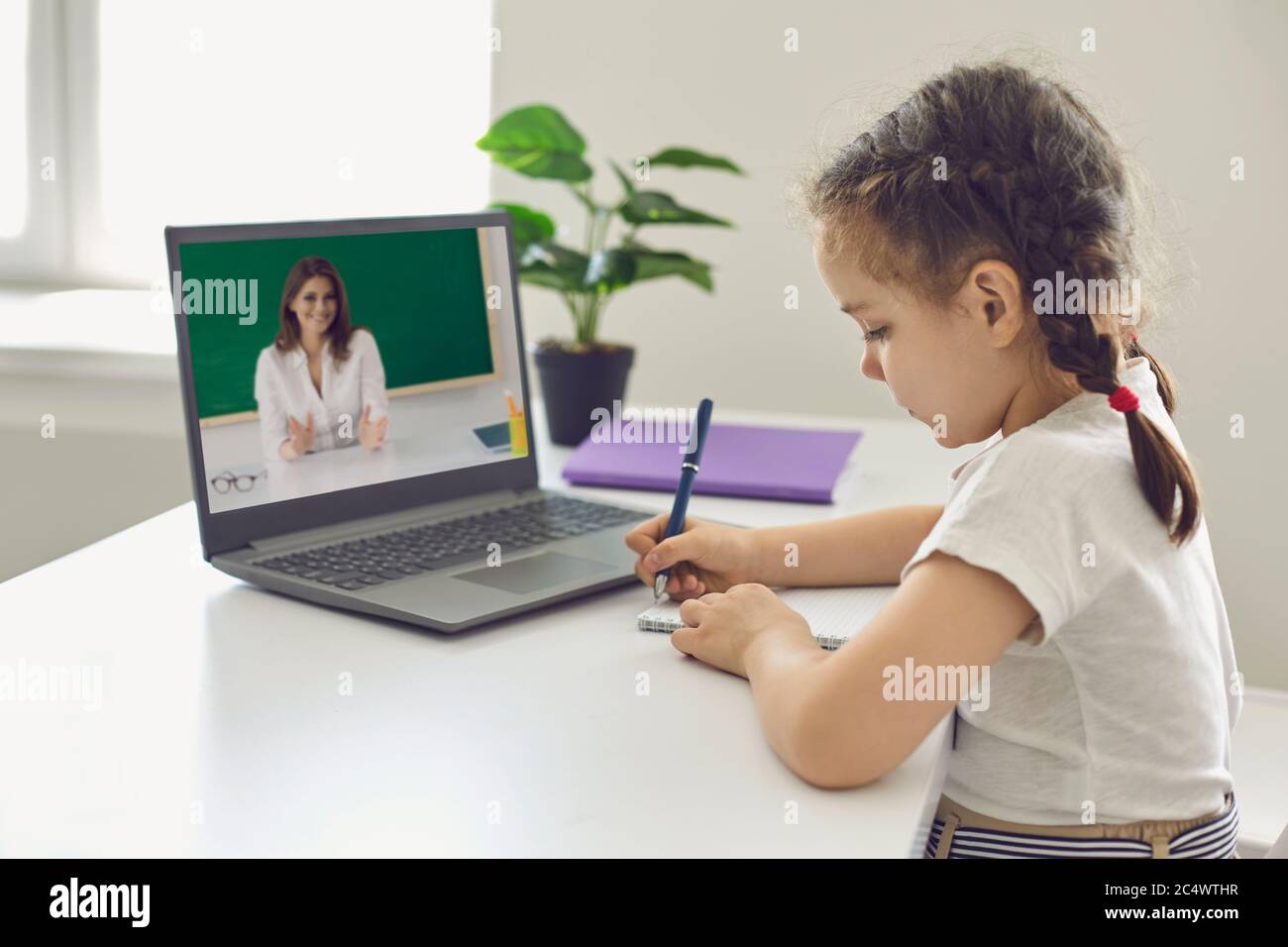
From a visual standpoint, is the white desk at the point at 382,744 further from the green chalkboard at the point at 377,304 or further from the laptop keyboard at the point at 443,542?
the green chalkboard at the point at 377,304

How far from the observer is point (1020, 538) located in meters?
0.67

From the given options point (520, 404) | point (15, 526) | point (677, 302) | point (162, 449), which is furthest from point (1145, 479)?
point (15, 526)

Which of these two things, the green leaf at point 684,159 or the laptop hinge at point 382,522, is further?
the green leaf at point 684,159

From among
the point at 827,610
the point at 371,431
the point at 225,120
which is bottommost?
the point at 827,610

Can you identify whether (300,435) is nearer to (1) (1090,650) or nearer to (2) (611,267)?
(2) (611,267)

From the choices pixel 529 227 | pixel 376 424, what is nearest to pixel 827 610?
pixel 376 424

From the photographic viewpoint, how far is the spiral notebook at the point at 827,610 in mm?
851

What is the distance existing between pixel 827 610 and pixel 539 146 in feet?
2.63

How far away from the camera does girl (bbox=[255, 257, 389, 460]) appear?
1004mm

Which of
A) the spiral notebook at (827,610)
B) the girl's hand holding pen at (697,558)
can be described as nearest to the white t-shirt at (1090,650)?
the spiral notebook at (827,610)

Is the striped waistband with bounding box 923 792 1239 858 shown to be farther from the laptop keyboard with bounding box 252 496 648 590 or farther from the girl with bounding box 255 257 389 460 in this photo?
the girl with bounding box 255 257 389 460

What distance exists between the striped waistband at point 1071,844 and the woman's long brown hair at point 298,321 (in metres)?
0.62
